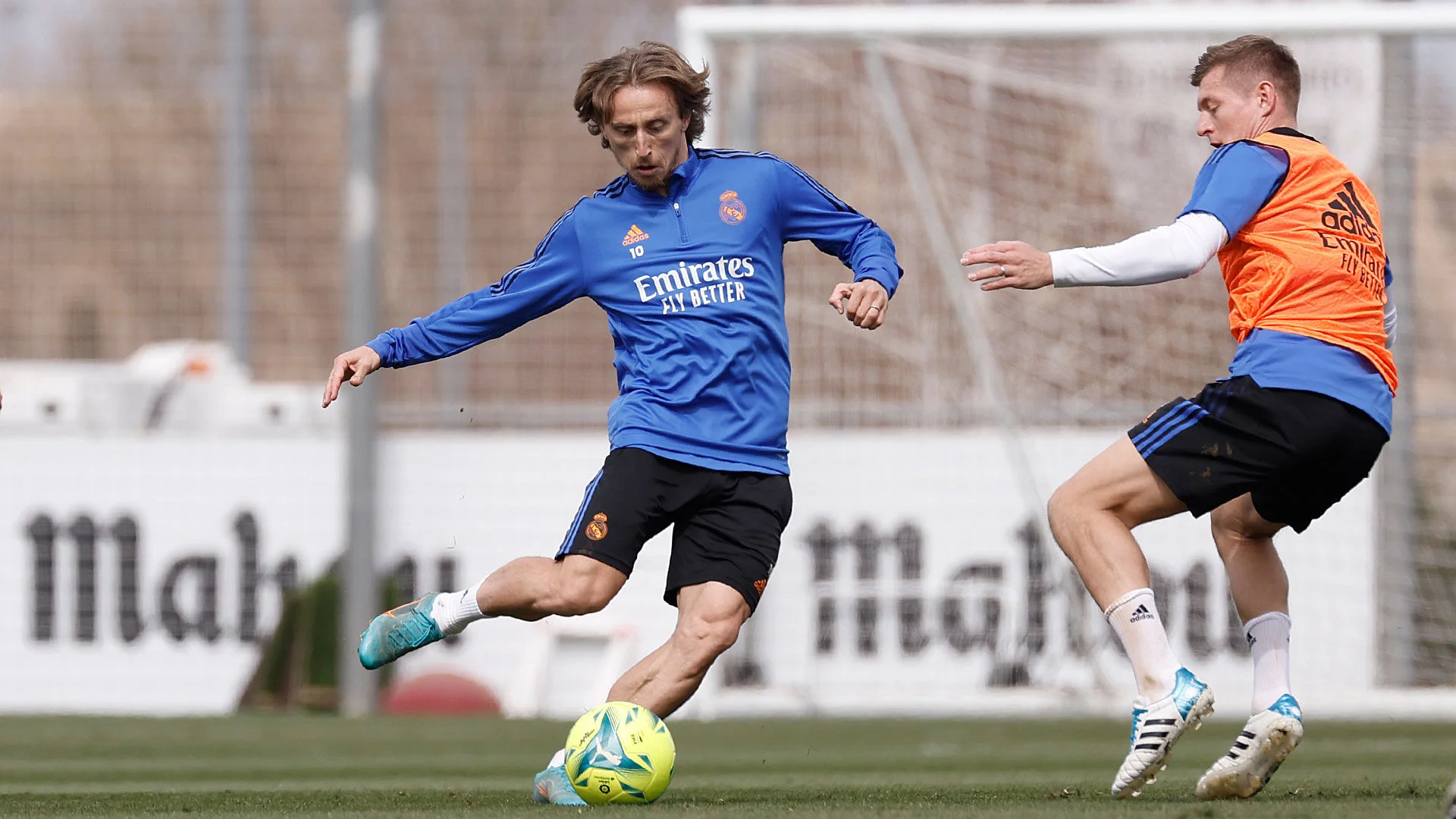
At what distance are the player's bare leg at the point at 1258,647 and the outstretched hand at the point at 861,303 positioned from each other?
1.00m

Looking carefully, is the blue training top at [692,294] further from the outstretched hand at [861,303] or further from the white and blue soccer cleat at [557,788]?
the white and blue soccer cleat at [557,788]

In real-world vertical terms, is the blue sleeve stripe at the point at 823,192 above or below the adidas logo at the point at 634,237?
above

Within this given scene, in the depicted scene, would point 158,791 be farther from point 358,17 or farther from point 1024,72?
point 1024,72

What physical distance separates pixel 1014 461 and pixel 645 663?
16.3ft

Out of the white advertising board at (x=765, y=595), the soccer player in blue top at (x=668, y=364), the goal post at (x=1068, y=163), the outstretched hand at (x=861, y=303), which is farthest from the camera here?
the white advertising board at (x=765, y=595)

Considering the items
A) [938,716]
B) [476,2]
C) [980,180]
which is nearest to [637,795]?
[938,716]

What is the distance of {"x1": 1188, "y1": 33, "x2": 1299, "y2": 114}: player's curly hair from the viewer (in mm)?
4379

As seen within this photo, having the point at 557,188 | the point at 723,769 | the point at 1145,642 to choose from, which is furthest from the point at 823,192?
the point at 557,188

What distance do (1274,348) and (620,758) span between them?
5.79 feet

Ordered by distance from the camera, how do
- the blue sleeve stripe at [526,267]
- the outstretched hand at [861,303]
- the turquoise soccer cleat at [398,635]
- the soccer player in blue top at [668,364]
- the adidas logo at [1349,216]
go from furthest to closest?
the blue sleeve stripe at [526,267], the turquoise soccer cleat at [398,635], the soccer player in blue top at [668,364], the outstretched hand at [861,303], the adidas logo at [1349,216]

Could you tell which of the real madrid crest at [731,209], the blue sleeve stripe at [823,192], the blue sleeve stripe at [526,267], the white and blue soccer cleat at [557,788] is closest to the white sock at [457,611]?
the white and blue soccer cleat at [557,788]

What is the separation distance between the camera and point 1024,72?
9.62 meters

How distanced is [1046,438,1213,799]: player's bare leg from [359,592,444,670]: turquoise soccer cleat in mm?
1556

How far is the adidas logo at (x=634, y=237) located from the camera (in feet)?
15.3
